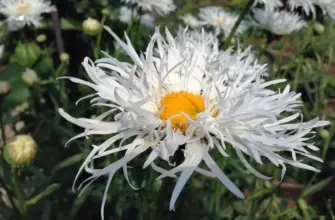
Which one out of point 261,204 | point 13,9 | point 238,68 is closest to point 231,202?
point 261,204

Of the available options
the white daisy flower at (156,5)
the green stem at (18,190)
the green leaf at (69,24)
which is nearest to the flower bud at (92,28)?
the white daisy flower at (156,5)

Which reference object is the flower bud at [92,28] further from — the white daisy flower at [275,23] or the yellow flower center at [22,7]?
the white daisy flower at [275,23]

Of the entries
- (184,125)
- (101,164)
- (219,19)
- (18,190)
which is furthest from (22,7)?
(184,125)

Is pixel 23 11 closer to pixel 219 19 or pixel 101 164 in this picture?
pixel 101 164

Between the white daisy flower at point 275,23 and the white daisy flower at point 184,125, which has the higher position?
the white daisy flower at point 184,125

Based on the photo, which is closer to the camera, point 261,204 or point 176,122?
point 176,122

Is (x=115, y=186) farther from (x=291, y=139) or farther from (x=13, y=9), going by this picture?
(x=13, y=9)
